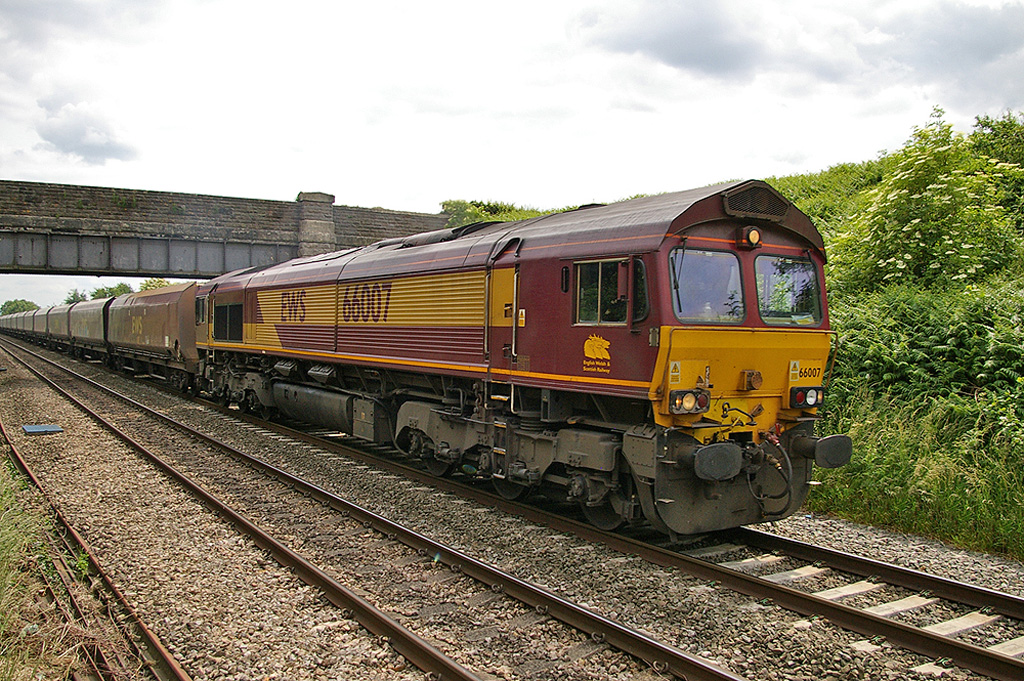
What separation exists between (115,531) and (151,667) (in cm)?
357

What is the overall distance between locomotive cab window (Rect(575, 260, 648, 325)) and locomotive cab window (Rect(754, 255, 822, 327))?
53.6 inches

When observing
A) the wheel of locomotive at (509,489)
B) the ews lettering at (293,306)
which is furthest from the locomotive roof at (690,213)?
the ews lettering at (293,306)

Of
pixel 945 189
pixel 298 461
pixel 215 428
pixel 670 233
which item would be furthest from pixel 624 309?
pixel 215 428

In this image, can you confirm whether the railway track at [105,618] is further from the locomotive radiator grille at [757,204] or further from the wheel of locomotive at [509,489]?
the locomotive radiator grille at [757,204]

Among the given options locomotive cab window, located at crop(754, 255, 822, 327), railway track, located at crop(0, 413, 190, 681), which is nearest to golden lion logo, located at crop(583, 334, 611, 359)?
locomotive cab window, located at crop(754, 255, 822, 327)

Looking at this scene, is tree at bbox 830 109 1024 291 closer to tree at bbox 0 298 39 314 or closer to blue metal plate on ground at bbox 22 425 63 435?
blue metal plate on ground at bbox 22 425 63 435

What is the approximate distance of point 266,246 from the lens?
102ft

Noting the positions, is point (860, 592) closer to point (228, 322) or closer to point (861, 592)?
point (861, 592)

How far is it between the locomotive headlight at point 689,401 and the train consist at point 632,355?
0.7 inches

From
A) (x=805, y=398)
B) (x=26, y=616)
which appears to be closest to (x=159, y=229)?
(x=26, y=616)

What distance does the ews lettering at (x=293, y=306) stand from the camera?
13.5 meters

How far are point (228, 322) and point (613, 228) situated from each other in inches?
504

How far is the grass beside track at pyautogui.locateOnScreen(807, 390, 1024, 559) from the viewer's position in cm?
761

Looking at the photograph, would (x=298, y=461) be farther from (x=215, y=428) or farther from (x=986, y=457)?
(x=986, y=457)
